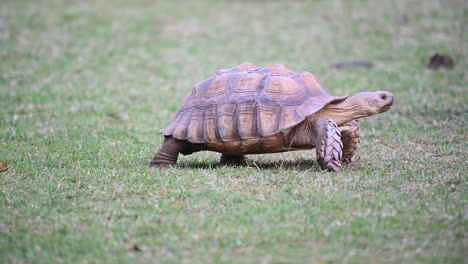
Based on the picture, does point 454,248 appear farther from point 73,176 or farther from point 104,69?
point 104,69

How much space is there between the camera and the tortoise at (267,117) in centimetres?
679

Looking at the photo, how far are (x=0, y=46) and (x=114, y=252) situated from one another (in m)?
13.2

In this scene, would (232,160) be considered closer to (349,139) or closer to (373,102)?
(349,139)

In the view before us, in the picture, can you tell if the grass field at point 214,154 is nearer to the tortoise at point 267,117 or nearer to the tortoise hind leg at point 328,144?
the tortoise hind leg at point 328,144

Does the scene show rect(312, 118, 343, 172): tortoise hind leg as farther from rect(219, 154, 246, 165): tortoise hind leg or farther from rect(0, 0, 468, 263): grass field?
rect(219, 154, 246, 165): tortoise hind leg

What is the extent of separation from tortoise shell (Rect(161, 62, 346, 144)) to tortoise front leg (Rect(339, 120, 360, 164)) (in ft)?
1.23

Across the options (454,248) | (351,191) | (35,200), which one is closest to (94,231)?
(35,200)

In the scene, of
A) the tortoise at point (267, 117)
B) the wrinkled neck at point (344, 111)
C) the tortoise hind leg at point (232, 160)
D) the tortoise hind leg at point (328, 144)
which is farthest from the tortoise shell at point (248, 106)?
the tortoise hind leg at point (232, 160)

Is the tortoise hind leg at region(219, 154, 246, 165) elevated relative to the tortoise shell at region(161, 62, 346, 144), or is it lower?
lower

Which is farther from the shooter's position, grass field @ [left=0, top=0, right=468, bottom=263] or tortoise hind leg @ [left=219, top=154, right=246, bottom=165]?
tortoise hind leg @ [left=219, top=154, right=246, bottom=165]

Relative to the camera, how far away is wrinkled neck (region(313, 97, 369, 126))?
23.5ft

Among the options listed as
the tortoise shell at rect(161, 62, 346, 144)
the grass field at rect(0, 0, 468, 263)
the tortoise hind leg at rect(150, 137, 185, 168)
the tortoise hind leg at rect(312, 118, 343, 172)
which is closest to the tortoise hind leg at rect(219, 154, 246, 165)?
the grass field at rect(0, 0, 468, 263)

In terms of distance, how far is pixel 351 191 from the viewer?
6117 mm

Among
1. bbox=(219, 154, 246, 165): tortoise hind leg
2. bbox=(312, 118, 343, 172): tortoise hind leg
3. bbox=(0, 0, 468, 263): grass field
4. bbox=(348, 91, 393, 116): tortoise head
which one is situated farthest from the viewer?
bbox=(219, 154, 246, 165): tortoise hind leg
